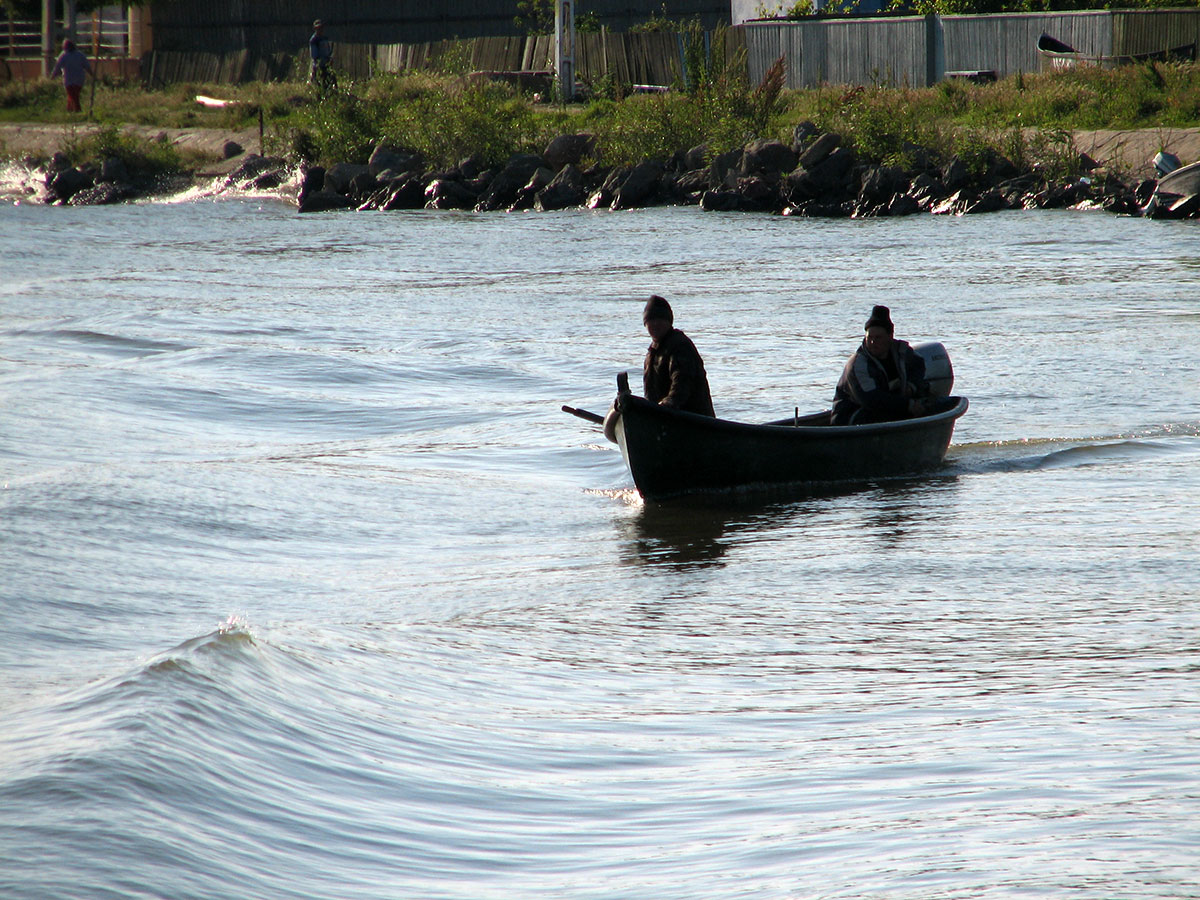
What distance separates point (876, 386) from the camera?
35.4 ft

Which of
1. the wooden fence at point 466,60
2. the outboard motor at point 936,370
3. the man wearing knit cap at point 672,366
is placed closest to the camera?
the man wearing knit cap at point 672,366

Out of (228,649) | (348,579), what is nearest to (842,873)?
(228,649)

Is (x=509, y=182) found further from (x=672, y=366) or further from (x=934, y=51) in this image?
(x=672, y=366)

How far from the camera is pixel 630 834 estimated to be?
499cm

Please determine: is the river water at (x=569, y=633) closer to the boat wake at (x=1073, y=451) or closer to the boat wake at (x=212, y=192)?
the boat wake at (x=1073, y=451)

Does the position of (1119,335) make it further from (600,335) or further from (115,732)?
(115,732)

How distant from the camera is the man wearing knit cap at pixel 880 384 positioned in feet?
35.1

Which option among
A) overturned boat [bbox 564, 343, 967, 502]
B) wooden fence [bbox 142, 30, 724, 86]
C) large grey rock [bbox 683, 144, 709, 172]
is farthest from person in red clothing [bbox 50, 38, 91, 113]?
overturned boat [bbox 564, 343, 967, 502]

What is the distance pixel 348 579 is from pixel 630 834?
13.1ft

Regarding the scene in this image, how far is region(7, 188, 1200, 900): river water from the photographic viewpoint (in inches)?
192

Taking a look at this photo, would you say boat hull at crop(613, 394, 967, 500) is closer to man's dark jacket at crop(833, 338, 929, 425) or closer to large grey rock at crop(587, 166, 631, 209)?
man's dark jacket at crop(833, 338, 929, 425)

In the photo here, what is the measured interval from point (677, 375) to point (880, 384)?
→ 64.9 inches

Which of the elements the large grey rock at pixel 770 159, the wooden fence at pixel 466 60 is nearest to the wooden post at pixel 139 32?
the wooden fence at pixel 466 60

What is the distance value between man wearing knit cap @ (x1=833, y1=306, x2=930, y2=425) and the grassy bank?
67.9 ft
